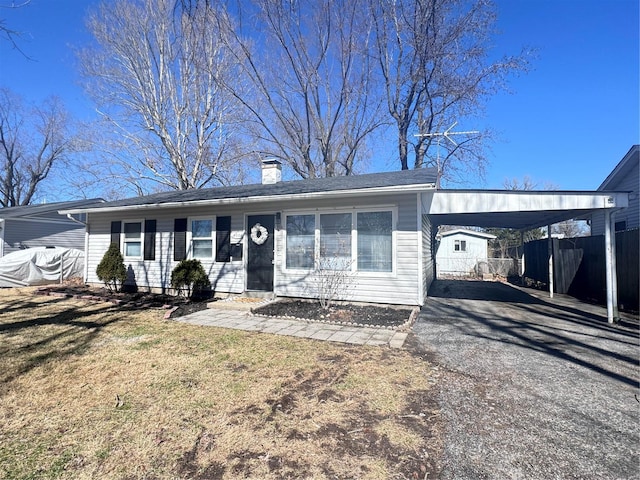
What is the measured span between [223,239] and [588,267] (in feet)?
33.8

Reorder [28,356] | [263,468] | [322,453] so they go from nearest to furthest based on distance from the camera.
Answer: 1. [263,468]
2. [322,453]
3. [28,356]

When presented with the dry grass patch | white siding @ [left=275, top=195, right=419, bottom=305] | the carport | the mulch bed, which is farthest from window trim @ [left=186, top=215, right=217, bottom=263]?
the carport

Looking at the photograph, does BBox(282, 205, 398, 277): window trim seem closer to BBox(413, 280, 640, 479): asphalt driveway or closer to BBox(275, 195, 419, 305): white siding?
BBox(275, 195, 419, 305): white siding

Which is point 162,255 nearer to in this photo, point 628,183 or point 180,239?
point 180,239

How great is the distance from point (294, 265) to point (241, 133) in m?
11.9

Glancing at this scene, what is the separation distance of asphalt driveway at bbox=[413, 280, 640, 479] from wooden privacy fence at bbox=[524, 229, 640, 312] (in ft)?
6.42

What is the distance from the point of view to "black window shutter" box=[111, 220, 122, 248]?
32.6 feet

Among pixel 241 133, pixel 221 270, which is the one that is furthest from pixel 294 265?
pixel 241 133

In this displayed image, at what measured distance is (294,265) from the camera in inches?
306

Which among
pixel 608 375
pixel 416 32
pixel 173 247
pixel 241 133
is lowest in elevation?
pixel 608 375

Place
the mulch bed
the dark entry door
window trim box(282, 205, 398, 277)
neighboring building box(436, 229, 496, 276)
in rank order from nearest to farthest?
1. the mulch bed
2. window trim box(282, 205, 398, 277)
3. the dark entry door
4. neighboring building box(436, 229, 496, 276)

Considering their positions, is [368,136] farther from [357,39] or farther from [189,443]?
[189,443]

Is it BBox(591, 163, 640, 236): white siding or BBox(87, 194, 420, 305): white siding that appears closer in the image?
BBox(87, 194, 420, 305): white siding

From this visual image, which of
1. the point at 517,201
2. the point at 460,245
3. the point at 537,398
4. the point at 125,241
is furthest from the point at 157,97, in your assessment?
the point at 460,245
